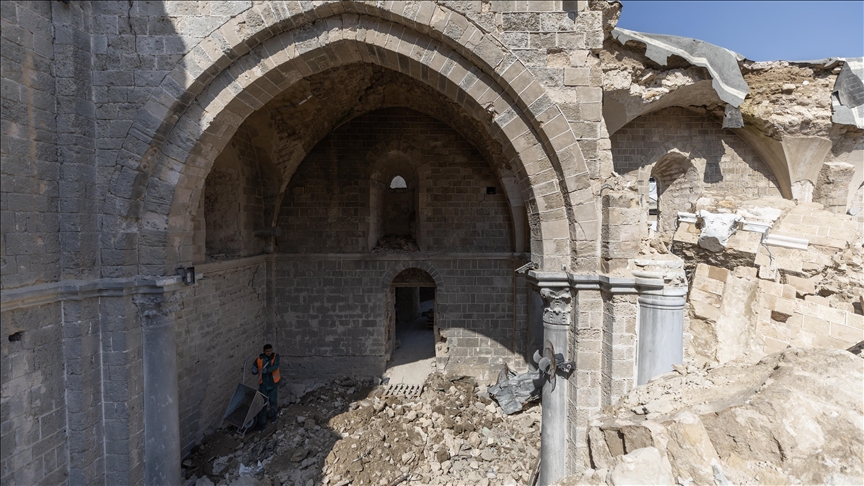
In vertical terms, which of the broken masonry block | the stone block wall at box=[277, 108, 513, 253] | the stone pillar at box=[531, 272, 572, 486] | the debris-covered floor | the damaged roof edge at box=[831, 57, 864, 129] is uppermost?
the damaged roof edge at box=[831, 57, 864, 129]

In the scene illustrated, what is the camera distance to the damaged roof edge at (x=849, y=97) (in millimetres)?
7461

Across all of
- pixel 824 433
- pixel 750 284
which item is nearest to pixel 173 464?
pixel 824 433

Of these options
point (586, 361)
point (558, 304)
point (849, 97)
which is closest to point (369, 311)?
point (558, 304)

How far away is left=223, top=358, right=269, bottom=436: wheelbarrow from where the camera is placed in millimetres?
6418

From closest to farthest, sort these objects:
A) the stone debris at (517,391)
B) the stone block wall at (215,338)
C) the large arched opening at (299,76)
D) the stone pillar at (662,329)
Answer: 1. the stone pillar at (662,329)
2. the large arched opening at (299,76)
3. the stone block wall at (215,338)
4. the stone debris at (517,391)

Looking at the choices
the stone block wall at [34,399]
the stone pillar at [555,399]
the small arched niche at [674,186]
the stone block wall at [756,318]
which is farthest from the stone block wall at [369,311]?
the stone block wall at [34,399]

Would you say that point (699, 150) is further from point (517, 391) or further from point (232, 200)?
point (232, 200)

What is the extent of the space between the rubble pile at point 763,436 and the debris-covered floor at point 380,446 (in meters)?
3.46

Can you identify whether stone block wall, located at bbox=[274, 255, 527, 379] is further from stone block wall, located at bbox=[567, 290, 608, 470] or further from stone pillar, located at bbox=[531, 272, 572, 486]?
stone block wall, located at bbox=[567, 290, 608, 470]

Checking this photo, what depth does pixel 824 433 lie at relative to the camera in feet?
7.26

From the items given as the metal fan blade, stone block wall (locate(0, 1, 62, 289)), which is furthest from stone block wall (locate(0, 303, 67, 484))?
the metal fan blade

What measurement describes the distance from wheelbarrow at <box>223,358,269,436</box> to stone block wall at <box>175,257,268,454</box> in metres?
0.30

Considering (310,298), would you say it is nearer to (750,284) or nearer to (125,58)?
(125,58)

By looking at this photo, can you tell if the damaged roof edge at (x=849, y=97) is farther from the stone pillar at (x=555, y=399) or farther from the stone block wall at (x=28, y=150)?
the stone block wall at (x=28, y=150)
